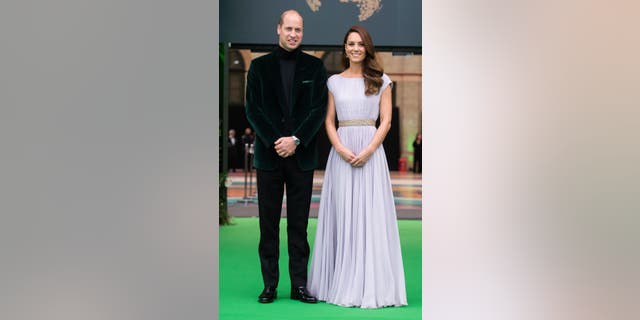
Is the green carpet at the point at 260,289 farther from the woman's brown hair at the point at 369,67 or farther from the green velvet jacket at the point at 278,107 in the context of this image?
the woman's brown hair at the point at 369,67

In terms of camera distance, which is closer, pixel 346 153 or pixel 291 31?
pixel 291 31


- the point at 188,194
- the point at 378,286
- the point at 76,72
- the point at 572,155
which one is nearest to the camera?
the point at 76,72

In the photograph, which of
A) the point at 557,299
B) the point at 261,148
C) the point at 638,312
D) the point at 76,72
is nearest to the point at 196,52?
the point at 76,72

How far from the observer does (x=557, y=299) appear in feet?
7.08

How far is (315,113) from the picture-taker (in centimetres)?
468

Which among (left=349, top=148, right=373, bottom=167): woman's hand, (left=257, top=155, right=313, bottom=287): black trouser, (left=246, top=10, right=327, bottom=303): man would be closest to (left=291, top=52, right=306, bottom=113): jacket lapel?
(left=246, top=10, right=327, bottom=303): man

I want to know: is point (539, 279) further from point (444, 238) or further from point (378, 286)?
point (378, 286)

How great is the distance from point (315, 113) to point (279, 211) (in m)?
0.66

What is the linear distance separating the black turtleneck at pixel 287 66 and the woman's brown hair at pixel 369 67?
0.36 m

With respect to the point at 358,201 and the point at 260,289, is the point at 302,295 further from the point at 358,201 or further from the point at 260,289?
the point at 358,201

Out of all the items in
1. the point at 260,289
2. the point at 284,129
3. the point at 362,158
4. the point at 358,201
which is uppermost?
the point at 284,129

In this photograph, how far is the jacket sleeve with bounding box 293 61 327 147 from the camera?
4609 millimetres

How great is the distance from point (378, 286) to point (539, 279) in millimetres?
2522

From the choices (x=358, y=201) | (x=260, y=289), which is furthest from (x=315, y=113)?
(x=260, y=289)
